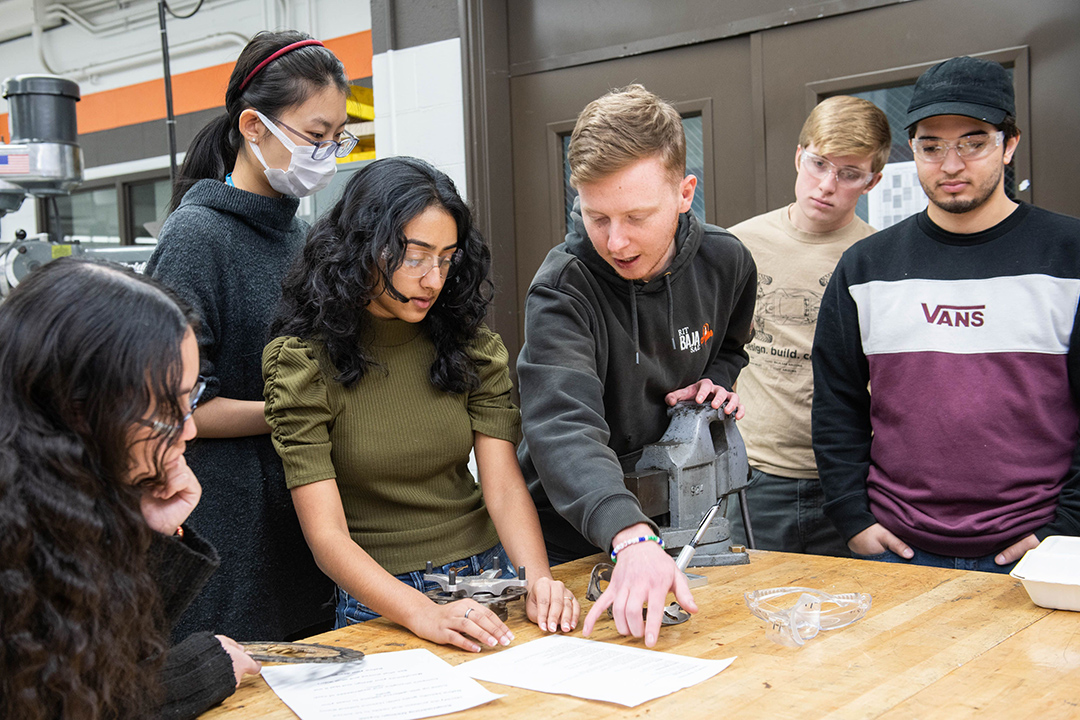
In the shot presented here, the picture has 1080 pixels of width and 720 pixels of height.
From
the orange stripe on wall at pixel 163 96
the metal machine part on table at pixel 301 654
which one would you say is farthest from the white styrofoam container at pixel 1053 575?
the orange stripe on wall at pixel 163 96

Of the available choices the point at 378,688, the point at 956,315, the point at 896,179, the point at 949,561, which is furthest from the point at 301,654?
the point at 896,179

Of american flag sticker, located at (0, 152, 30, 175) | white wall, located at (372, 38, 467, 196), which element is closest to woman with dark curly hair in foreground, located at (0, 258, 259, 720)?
american flag sticker, located at (0, 152, 30, 175)

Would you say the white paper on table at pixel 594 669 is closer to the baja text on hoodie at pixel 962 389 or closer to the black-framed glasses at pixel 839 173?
the baja text on hoodie at pixel 962 389

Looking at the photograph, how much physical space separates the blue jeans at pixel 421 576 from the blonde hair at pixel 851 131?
1.33 metres

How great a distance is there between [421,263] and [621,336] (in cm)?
39

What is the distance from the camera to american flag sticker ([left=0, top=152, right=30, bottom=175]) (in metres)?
2.93

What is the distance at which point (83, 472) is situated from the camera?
88 centimetres

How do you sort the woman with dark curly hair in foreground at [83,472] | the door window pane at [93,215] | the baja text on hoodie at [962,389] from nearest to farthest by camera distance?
the woman with dark curly hair in foreground at [83,472]
the baja text on hoodie at [962,389]
the door window pane at [93,215]

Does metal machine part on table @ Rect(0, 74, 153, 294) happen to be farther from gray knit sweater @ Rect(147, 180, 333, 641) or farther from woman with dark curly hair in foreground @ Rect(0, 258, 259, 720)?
woman with dark curly hair in foreground @ Rect(0, 258, 259, 720)

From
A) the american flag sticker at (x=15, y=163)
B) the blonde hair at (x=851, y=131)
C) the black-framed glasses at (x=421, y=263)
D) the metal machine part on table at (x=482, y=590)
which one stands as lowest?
the metal machine part on table at (x=482, y=590)

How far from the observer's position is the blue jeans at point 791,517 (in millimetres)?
2385

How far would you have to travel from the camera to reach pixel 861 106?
2.39 m

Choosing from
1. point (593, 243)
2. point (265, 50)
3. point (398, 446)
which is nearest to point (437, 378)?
point (398, 446)

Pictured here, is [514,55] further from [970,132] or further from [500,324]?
[970,132]
